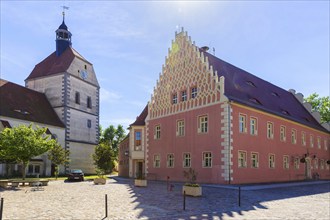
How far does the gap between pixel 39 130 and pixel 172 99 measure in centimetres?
1310

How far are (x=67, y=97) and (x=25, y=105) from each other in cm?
657

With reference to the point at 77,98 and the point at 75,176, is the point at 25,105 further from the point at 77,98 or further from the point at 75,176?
the point at 75,176

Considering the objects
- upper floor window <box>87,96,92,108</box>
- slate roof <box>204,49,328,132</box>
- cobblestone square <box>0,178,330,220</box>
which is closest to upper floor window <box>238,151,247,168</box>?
slate roof <box>204,49,328,132</box>

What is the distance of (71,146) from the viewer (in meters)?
46.9

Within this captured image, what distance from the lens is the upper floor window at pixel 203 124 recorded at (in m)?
29.2

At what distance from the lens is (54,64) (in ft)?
165

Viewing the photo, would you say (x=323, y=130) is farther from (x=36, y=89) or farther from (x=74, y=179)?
(x=36, y=89)

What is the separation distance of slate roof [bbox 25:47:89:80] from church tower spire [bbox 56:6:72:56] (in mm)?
1076

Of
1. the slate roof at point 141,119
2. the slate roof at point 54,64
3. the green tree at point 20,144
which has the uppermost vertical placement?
the slate roof at point 54,64

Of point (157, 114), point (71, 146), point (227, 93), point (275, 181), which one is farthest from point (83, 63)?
point (275, 181)

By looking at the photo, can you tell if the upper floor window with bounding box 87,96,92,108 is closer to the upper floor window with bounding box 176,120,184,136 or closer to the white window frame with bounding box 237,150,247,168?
the upper floor window with bounding box 176,120,184,136

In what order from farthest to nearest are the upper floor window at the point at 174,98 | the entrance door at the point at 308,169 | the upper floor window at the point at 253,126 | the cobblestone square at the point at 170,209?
the entrance door at the point at 308,169, the upper floor window at the point at 174,98, the upper floor window at the point at 253,126, the cobblestone square at the point at 170,209

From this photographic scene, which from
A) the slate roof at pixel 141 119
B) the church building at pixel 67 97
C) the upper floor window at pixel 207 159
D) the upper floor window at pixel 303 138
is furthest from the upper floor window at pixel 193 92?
the church building at pixel 67 97

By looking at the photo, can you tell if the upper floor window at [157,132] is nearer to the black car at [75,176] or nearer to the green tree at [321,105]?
the black car at [75,176]
